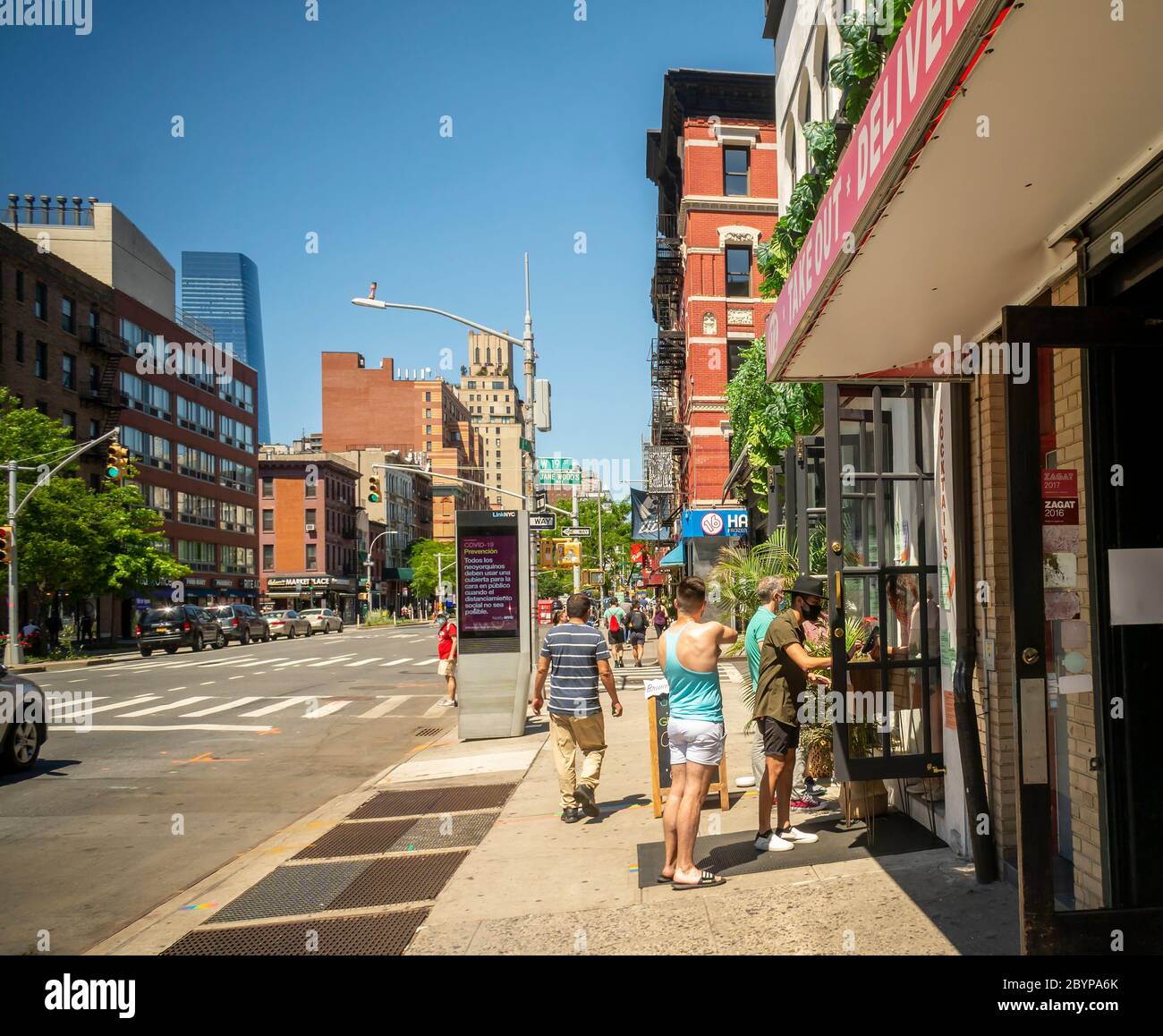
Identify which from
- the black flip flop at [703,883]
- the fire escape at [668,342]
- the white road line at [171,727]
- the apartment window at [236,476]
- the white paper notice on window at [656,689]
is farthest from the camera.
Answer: the apartment window at [236,476]

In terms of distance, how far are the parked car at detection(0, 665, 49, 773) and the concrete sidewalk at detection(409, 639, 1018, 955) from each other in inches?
249

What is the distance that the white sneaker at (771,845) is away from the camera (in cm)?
659

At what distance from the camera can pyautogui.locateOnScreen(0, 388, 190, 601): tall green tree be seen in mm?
34500

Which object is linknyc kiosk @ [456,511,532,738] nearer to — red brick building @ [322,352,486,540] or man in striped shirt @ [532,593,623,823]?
man in striped shirt @ [532,593,623,823]

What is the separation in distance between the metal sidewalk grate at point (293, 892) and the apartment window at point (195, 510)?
58255mm

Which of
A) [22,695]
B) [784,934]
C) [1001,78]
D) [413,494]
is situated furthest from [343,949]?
[413,494]

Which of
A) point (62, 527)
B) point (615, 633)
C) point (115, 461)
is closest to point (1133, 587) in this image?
point (615, 633)

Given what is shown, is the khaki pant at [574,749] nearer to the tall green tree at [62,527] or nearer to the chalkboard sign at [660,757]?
the chalkboard sign at [660,757]

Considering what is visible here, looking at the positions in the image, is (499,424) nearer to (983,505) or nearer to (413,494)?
(413,494)

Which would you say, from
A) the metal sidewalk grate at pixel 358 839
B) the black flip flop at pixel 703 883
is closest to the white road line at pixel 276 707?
the metal sidewalk grate at pixel 358 839

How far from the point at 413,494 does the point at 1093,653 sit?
117 metres

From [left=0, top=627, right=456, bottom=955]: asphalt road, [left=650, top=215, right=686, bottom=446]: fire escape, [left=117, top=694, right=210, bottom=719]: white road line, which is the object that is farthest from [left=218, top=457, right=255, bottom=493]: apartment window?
[left=117, top=694, right=210, bottom=719]: white road line
